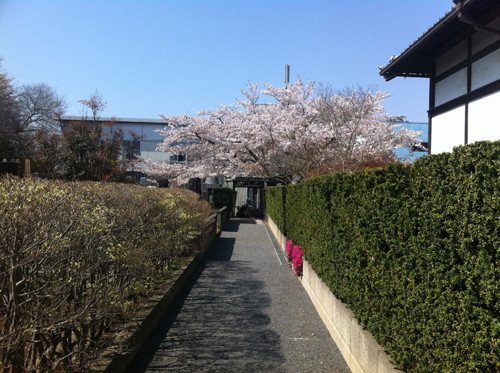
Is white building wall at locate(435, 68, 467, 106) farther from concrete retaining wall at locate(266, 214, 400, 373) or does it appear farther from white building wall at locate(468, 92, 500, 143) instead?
concrete retaining wall at locate(266, 214, 400, 373)

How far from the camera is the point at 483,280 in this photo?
1906 mm

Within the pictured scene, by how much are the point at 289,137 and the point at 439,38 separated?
Answer: 13789 millimetres

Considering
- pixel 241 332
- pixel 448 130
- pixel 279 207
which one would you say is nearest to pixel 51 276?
pixel 241 332

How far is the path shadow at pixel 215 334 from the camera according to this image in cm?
417

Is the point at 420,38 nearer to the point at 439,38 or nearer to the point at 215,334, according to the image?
the point at 439,38

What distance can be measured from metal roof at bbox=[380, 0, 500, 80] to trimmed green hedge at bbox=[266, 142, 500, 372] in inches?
179

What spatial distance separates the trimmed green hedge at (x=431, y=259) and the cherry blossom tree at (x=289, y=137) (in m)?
11.5

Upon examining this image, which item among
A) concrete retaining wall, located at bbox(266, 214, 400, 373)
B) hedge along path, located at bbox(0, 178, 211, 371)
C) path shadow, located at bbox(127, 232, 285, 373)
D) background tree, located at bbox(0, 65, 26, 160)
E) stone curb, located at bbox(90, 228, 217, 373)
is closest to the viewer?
hedge along path, located at bbox(0, 178, 211, 371)

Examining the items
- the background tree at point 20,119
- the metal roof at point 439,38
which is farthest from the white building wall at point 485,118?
the background tree at point 20,119

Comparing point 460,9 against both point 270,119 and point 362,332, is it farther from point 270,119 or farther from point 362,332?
point 270,119

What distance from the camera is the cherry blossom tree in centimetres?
1856

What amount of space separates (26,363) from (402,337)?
277 centimetres

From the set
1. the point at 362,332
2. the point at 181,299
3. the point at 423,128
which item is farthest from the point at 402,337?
the point at 423,128

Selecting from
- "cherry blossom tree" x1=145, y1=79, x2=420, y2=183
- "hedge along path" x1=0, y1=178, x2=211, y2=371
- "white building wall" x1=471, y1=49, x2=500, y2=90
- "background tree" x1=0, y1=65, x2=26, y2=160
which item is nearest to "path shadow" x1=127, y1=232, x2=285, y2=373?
"hedge along path" x1=0, y1=178, x2=211, y2=371
